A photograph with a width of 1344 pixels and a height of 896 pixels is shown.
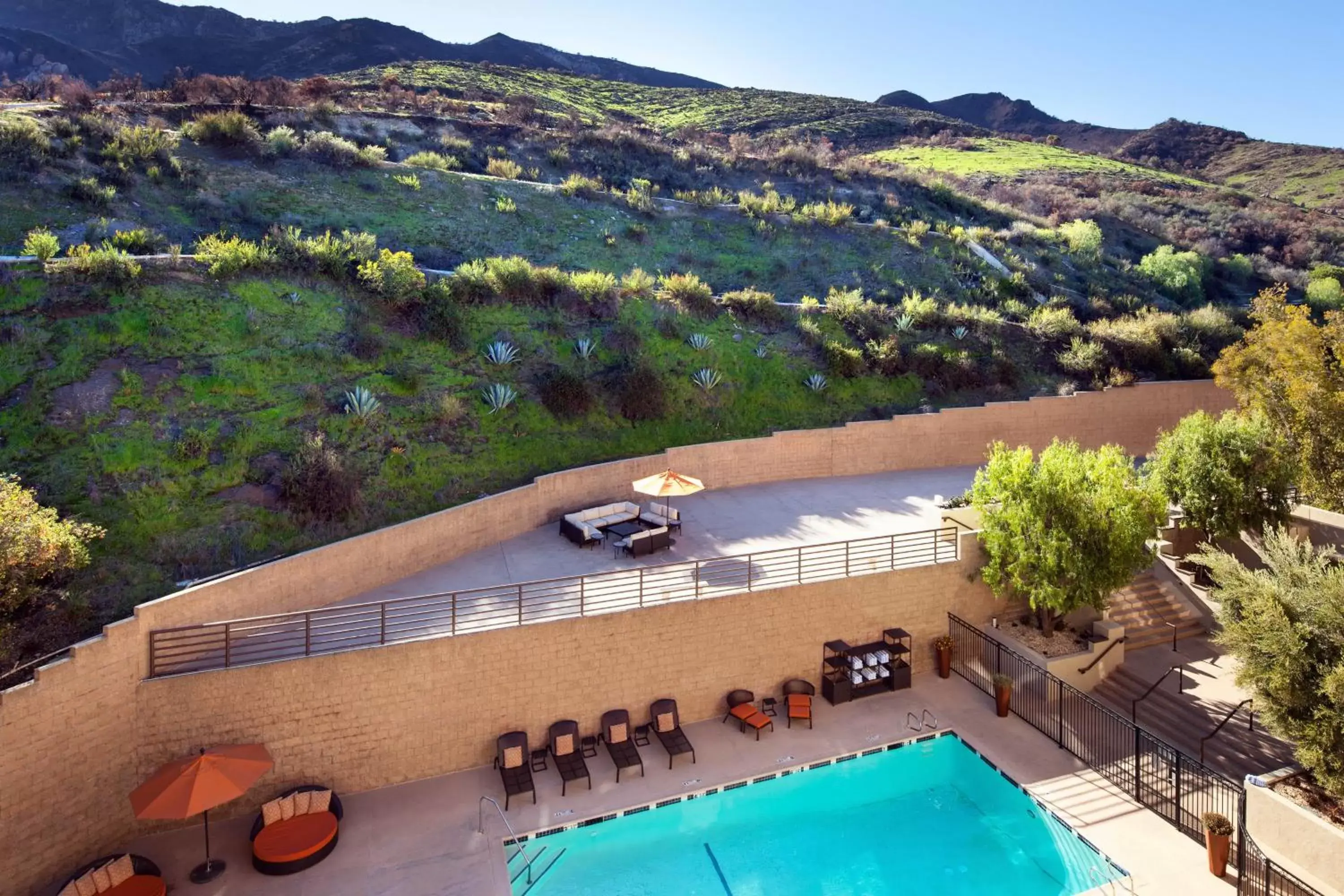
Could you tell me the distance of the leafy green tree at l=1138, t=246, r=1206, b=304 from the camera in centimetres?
3522

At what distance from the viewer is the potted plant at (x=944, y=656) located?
1323 cm

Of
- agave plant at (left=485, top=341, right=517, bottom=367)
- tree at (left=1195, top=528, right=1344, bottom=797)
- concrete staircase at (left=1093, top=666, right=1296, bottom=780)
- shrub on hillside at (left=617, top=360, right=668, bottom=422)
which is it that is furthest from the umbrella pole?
concrete staircase at (left=1093, top=666, right=1296, bottom=780)

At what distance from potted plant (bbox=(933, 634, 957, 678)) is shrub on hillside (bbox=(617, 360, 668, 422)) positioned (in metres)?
8.53

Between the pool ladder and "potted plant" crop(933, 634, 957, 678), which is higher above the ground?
"potted plant" crop(933, 634, 957, 678)

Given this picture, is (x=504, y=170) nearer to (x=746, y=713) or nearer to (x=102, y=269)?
(x=102, y=269)

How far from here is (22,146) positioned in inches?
782

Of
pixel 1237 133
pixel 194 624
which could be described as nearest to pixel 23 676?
pixel 194 624

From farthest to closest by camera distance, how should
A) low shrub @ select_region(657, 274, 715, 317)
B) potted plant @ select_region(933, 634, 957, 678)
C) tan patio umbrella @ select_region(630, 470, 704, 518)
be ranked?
low shrub @ select_region(657, 274, 715, 317) < tan patio umbrella @ select_region(630, 470, 704, 518) < potted plant @ select_region(933, 634, 957, 678)

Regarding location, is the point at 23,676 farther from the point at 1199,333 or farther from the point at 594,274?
the point at 1199,333

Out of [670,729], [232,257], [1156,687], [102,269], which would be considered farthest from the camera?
[232,257]

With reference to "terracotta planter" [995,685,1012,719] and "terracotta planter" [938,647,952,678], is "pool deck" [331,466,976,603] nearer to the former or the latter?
"terracotta planter" [938,647,952,678]

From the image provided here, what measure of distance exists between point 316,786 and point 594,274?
14.8 m

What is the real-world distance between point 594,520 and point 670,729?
487 cm

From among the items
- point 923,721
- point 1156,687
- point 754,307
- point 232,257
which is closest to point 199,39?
point 232,257
